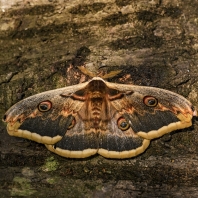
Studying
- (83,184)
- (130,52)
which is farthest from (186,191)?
(130,52)

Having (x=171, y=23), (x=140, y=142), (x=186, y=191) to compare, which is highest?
(x=171, y=23)

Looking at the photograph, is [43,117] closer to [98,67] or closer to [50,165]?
[50,165]

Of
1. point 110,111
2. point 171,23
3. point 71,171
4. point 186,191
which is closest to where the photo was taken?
point 186,191

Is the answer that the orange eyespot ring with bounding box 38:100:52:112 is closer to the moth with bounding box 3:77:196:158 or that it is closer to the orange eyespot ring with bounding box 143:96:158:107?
the moth with bounding box 3:77:196:158

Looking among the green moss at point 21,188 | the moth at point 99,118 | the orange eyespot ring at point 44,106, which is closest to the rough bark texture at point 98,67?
the green moss at point 21,188

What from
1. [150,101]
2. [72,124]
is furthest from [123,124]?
[72,124]

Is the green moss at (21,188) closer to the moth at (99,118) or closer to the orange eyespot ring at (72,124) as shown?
the moth at (99,118)

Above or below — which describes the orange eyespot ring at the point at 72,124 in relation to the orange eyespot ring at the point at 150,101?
below

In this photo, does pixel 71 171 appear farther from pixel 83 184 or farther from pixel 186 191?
Answer: pixel 186 191
